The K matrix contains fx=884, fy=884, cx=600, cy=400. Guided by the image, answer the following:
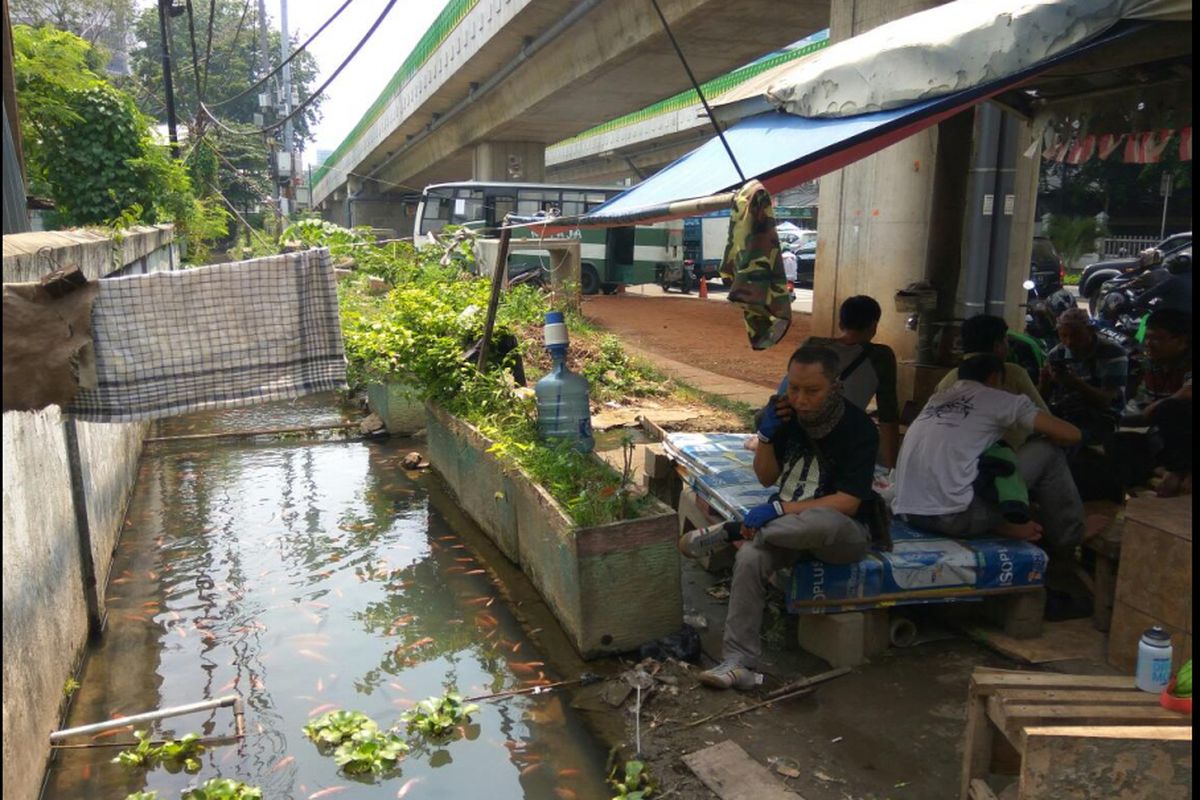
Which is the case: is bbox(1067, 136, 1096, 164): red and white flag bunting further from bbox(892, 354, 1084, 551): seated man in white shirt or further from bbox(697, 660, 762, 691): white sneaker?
bbox(697, 660, 762, 691): white sneaker

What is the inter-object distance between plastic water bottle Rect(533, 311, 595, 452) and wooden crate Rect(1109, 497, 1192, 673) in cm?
314

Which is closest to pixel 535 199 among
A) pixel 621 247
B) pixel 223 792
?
pixel 621 247

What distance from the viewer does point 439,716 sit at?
409 cm

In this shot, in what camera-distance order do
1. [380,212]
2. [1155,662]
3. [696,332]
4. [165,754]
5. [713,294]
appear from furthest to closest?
[380,212]
[713,294]
[696,332]
[165,754]
[1155,662]

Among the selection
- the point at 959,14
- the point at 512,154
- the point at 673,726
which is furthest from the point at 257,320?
the point at 512,154

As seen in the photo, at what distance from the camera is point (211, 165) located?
82.3 feet

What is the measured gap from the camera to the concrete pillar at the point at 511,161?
83.1ft

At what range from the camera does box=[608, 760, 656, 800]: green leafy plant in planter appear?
11.4 feet

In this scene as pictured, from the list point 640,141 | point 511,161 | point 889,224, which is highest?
point 640,141

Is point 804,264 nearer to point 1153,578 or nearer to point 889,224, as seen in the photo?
point 889,224

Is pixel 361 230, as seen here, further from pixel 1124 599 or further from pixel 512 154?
pixel 512 154

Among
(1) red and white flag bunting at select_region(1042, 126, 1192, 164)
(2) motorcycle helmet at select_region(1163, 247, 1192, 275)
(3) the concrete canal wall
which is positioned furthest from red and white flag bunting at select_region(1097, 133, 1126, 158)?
(3) the concrete canal wall

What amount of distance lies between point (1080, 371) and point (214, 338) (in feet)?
17.7

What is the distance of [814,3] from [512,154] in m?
14.8
